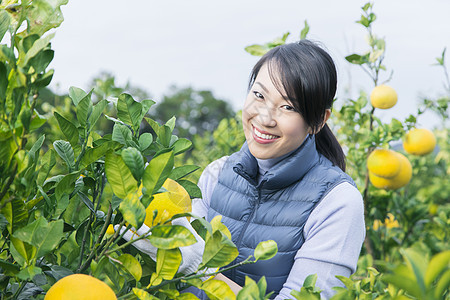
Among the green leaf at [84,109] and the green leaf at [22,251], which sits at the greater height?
the green leaf at [84,109]

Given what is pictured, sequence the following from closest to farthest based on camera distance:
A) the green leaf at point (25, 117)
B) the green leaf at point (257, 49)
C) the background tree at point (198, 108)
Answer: the green leaf at point (25, 117)
the green leaf at point (257, 49)
the background tree at point (198, 108)

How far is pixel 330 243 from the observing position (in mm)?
1021

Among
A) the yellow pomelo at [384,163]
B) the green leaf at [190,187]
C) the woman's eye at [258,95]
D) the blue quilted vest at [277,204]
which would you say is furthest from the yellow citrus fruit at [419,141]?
the green leaf at [190,187]

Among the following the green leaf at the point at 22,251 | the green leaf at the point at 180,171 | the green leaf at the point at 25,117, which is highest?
the green leaf at the point at 25,117

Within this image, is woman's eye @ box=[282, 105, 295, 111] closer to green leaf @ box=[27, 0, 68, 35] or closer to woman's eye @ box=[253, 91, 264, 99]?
woman's eye @ box=[253, 91, 264, 99]

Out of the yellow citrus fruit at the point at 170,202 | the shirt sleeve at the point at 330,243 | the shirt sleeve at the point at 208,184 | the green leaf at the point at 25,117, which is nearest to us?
the green leaf at the point at 25,117

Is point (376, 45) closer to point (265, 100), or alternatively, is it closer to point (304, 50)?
point (304, 50)

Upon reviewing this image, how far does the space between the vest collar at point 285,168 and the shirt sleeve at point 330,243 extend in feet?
0.33

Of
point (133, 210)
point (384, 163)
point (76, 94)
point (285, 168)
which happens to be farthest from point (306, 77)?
point (384, 163)

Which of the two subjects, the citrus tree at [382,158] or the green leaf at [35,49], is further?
the citrus tree at [382,158]

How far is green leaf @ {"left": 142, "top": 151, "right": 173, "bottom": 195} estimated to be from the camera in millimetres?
532

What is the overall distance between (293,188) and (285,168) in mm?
65

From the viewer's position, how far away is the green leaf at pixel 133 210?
0.50 meters

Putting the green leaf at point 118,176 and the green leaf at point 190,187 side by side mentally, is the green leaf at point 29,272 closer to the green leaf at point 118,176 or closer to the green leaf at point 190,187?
the green leaf at point 118,176
